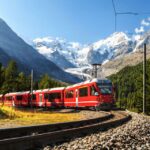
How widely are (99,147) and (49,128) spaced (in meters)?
4.90

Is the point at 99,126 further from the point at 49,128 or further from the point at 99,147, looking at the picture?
the point at 99,147

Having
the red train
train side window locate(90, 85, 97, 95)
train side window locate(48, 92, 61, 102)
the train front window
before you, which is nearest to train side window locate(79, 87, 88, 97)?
the red train

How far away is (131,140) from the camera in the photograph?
13297mm

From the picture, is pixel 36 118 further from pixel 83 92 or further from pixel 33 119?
pixel 83 92

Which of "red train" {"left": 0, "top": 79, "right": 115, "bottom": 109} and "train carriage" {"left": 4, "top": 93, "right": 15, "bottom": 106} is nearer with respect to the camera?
"red train" {"left": 0, "top": 79, "right": 115, "bottom": 109}

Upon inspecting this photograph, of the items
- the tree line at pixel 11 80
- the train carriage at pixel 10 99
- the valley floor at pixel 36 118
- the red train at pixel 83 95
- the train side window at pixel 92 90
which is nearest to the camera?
the valley floor at pixel 36 118

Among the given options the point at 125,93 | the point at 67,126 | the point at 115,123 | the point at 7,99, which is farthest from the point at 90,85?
the point at 125,93

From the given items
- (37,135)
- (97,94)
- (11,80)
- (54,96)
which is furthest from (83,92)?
(11,80)

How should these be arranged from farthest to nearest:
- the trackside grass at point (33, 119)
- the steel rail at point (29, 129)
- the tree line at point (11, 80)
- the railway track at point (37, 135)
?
the tree line at point (11, 80)
the trackside grass at point (33, 119)
the steel rail at point (29, 129)
the railway track at point (37, 135)

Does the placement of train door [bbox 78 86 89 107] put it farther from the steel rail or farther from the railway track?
the steel rail

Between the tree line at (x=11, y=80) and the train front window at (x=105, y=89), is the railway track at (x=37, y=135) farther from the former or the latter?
the tree line at (x=11, y=80)

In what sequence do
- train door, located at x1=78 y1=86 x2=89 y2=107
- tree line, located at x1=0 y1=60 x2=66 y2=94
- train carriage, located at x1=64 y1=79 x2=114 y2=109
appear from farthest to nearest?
1. tree line, located at x1=0 y1=60 x2=66 y2=94
2. train door, located at x1=78 y1=86 x2=89 y2=107
3. train carriage, located at x1=64 y1=79 x2=114 y2=109

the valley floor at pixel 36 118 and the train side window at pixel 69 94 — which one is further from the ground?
the train side window at pixel 69 94

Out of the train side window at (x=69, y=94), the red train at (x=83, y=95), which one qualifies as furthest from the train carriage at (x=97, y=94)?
the train side window at (x=69, y=94)
